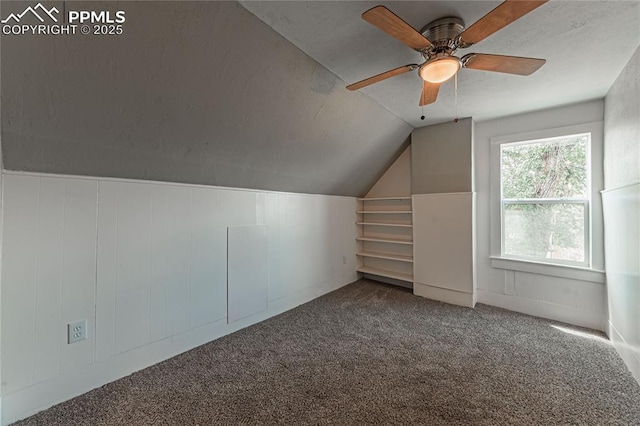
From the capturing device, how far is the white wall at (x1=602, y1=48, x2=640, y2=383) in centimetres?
178

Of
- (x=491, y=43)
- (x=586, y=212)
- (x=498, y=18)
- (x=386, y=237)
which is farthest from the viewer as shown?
(x=386, y=237)

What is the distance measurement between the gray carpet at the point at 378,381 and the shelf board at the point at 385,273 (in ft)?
3.50

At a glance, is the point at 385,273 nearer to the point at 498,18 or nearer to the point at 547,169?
the point at 547,169

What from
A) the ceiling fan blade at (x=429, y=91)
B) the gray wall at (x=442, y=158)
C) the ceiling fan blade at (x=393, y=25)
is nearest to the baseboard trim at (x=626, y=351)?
the gray wall at (x=442, y=158)

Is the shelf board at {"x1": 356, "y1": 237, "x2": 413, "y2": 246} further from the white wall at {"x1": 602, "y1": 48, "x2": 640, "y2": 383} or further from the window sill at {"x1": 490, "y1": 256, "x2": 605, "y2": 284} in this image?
the white wall at {"x1": 602, "y1": 48, "x2": 640, "y2": 383}

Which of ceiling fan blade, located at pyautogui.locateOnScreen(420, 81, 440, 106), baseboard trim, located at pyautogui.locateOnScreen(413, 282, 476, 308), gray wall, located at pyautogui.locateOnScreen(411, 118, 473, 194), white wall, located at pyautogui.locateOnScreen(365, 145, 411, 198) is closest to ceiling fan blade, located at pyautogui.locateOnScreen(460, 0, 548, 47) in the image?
ceiling fan blade, located at pyautogui.locateOnScreen(420, 81, 440, 106)

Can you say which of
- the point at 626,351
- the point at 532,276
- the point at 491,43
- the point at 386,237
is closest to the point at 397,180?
the point at 386,237

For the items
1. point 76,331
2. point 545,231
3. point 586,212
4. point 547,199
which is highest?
point 547,199

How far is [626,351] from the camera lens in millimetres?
1961

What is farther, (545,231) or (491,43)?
(545,231)

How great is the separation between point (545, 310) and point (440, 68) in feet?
9.86

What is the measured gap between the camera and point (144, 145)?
1.75 meters

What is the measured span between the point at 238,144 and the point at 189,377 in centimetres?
184

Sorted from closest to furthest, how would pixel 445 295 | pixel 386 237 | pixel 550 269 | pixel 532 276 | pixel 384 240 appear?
pixel 550 269 → pixel 532 276 → pixel 445 295 → pixel 384 240 → pixel 386 237
